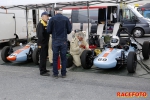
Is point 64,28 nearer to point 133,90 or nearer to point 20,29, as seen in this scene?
point 133,90

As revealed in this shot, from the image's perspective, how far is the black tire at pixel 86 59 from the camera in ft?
21.7

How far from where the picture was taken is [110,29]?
1170cm

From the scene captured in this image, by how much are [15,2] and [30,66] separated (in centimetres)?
231

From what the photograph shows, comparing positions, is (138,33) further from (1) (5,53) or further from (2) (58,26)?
(2) (58,26)

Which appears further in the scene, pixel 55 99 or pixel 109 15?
pixel 109 15

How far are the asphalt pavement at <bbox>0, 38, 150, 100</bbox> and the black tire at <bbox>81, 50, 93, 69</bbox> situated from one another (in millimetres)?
170

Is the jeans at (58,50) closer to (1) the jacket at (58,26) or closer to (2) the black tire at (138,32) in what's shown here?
(1) the jacket at (58,26)

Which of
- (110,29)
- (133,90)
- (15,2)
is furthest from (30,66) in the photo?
(110,29)

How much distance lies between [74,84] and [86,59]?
1.40 metres

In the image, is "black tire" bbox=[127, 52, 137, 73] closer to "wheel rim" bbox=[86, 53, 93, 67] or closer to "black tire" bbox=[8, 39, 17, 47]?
"wheel rim" bbox=[86, 53, 93, 67]

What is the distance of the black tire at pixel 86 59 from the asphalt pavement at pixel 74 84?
0.17m

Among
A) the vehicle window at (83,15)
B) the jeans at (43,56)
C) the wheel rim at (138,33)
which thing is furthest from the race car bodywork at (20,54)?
the wheel rim at (138,33)

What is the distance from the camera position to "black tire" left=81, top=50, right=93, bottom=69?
6.60 metres

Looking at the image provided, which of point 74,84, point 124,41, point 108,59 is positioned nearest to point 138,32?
point 124,41
